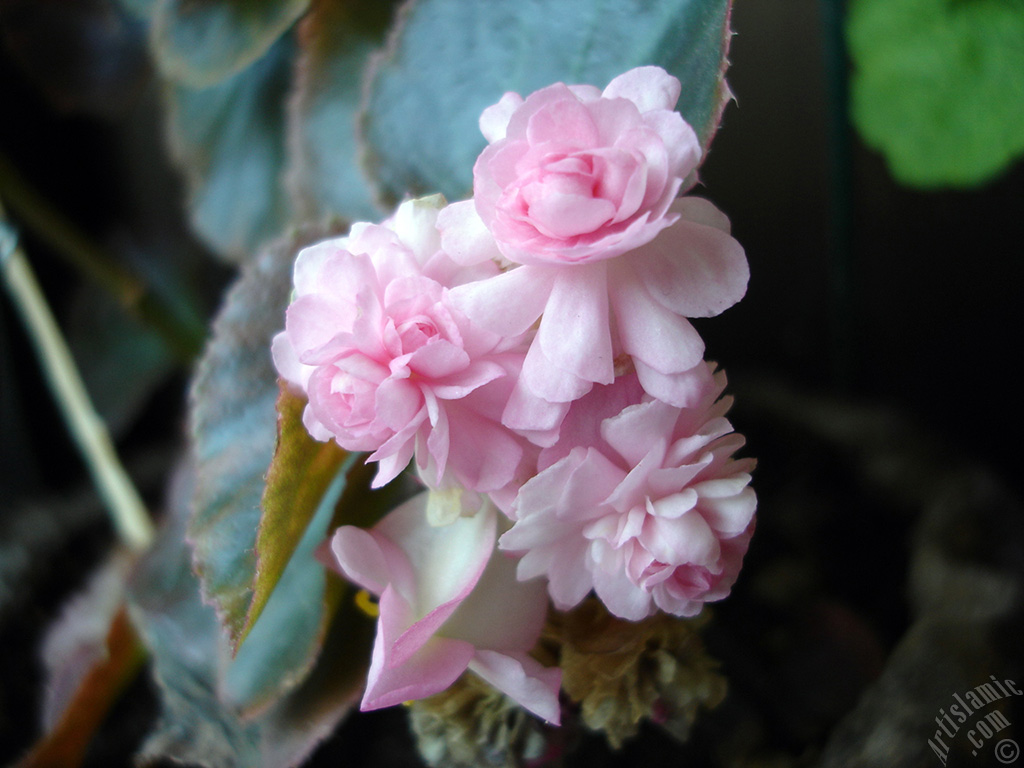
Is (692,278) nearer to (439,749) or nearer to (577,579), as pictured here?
(577,579)

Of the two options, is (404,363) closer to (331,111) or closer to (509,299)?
(509,299)

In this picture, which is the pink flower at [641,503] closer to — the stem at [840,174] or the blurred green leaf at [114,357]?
the stem at [840,174]

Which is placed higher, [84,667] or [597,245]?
[597,245]

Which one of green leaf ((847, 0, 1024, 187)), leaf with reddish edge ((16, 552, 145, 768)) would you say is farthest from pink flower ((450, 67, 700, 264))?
leaf with reddish edge ((16, 552, 145, 768))

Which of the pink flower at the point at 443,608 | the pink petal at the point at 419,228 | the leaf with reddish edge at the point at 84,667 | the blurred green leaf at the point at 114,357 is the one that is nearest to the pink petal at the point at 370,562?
the pink flower at the point at 443,608

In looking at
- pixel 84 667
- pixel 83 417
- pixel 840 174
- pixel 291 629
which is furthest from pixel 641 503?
pixel 83 417
